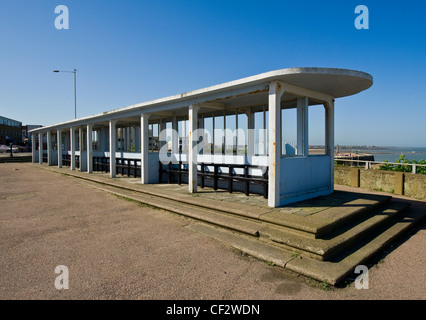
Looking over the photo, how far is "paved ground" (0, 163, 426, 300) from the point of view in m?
2.86

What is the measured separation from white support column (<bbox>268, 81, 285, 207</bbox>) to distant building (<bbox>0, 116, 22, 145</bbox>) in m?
62.4

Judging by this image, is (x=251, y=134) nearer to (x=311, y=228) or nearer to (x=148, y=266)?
(x=311, y=228)

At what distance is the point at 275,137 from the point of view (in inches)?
205

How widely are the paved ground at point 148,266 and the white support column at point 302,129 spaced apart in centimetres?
276

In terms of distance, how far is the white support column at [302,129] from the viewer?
629 cm

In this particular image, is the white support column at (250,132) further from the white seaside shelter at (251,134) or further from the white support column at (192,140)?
the white support column at (192,140)

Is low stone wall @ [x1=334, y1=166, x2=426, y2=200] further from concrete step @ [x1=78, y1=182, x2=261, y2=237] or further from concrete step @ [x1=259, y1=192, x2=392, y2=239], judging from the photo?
concrete step @ [x1=78, y1=182, x2=261, y2=237]

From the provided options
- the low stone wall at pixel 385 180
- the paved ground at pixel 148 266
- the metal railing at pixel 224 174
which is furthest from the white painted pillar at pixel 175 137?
the low stone wall at pixel 385 180

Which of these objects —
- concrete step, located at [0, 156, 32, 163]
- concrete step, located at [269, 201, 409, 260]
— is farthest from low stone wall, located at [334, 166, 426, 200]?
concrete step, located at [0, 156, 32, 163]

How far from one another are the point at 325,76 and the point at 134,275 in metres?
4.79

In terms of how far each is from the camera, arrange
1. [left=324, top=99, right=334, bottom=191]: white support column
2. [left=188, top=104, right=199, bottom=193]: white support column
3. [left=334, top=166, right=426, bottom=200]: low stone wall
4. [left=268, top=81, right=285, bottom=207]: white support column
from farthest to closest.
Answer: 1. [left=334, top=166, right=426, bottom=200]: low stone wall
2. [left=188, top=104, right=199, bottom=193]: white support column
3. [left=324, top=99, right=334, bottom=191]: white support column
4. [left=268, top=81, right=285, bottom=207]: white support column

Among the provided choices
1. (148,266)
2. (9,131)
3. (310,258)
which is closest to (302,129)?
(310,258)

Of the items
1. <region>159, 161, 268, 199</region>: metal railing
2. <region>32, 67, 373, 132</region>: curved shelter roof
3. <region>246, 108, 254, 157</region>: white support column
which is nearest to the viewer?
<region>32, 67, 373, 132</region>: curved shelter roof
